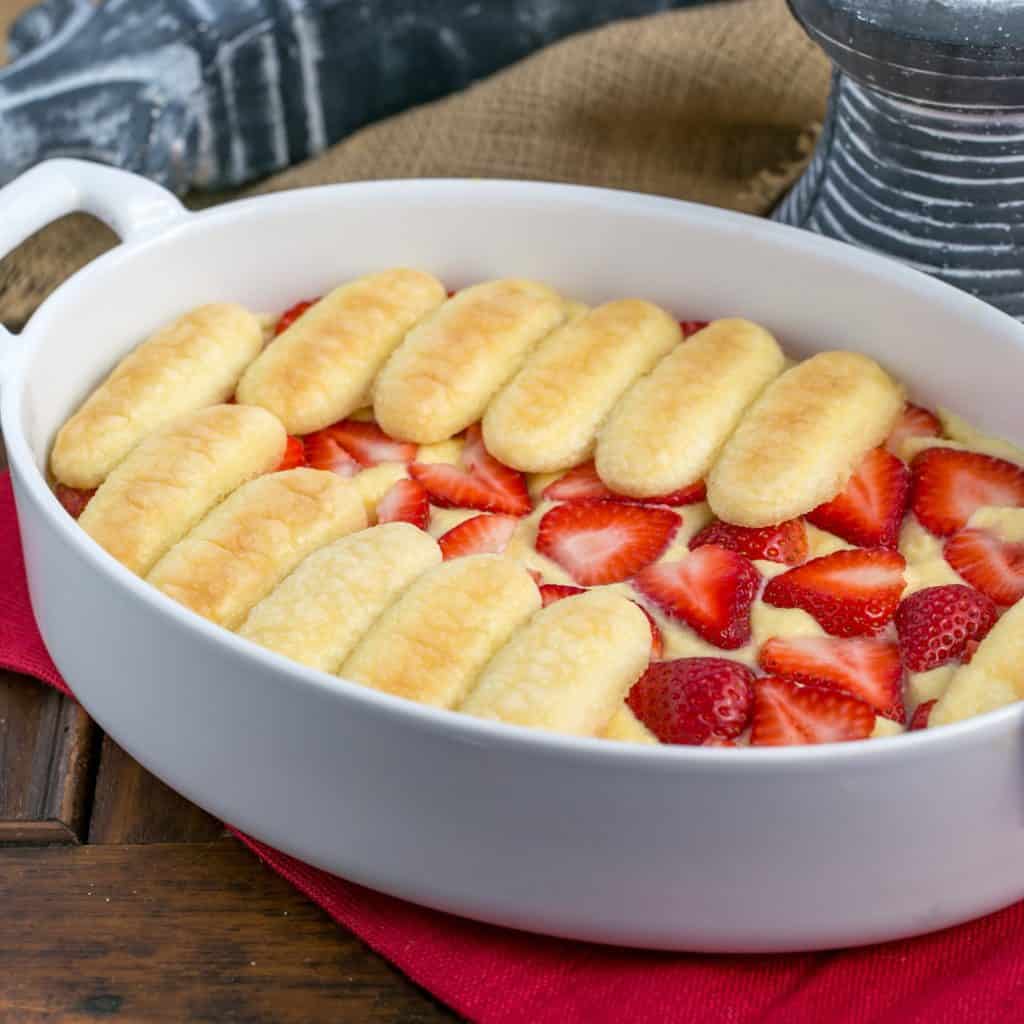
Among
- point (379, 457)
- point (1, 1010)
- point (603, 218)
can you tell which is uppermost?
point (603, 218)

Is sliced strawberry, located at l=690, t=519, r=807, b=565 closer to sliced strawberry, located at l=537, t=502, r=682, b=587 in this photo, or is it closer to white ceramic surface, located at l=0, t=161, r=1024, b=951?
sliced strawberry, located at l=537, t=502, r=682, b=587

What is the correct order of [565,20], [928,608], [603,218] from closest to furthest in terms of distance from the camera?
[928,608]
[603,218]
[565,20]

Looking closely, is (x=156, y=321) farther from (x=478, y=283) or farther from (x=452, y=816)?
(x=452, y=816)

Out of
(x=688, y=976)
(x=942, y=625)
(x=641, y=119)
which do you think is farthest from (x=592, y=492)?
(x=641, y=119)

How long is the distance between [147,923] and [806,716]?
20.2 inches

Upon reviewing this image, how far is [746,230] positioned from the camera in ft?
5.18

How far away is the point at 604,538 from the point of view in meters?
1.40

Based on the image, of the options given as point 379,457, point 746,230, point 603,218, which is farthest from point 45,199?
point 746,230

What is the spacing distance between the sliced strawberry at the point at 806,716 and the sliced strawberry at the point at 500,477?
34 centimetres

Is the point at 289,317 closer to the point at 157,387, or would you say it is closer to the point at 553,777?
the point at 157,387

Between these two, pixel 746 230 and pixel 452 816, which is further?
pixel 746 230

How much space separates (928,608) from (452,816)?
443 millimetres

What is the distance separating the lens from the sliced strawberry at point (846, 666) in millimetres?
1249

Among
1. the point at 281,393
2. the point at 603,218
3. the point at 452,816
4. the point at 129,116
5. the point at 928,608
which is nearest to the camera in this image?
the point at 452,816
